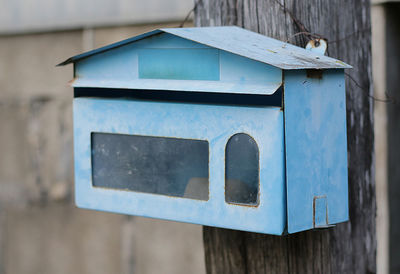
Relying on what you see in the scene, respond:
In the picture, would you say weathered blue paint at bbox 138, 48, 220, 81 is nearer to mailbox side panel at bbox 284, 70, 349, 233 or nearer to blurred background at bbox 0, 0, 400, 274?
mailbox side panel at bbox 284, 70, 349, 233

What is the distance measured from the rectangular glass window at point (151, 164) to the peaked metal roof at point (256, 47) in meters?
0.25

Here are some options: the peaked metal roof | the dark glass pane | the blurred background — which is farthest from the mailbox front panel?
the blurred background

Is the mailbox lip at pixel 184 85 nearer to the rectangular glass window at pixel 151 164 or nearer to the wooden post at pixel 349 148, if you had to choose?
the rectangular glass window at pixel 151 164

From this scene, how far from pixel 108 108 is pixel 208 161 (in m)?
0.34

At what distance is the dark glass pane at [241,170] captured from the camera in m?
1.62

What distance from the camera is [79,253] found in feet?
13.7

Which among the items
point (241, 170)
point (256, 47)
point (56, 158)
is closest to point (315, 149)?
point (241, 170)

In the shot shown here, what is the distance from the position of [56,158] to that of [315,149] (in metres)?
2.80

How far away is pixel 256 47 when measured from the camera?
169cm

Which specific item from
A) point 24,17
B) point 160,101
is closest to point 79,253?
point 24,17

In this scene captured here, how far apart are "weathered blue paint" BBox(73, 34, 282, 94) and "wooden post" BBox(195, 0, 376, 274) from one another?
0.27 metres

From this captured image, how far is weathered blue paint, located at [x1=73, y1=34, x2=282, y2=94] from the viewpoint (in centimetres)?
160

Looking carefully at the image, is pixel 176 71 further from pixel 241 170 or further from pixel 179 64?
pixel 241 170

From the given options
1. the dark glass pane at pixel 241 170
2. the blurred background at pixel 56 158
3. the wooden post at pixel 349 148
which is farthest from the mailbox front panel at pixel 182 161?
the blurred background at pixel 56 158
